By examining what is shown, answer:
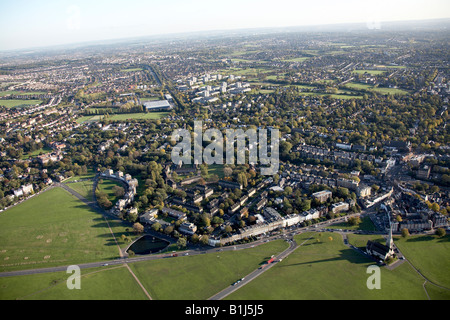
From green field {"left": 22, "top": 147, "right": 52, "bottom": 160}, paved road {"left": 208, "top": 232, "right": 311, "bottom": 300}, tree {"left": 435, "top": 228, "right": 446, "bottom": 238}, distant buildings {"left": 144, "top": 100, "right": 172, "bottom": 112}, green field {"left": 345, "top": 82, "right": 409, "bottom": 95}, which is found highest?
green field {"left": 345, "top": 82, "right": 409, "bottom": 95}

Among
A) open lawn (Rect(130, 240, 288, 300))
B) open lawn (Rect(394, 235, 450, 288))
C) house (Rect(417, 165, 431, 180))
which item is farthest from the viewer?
house (Rect(417, 165, 431, 180))

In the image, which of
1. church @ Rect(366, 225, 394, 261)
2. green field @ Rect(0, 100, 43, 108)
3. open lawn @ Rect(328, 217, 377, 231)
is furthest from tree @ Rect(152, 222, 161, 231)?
green field @ Rect(0, 100, 43, 108)

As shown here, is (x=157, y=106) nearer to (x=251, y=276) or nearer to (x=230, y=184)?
(x=230, y=184)

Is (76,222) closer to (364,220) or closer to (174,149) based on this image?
(174,149)

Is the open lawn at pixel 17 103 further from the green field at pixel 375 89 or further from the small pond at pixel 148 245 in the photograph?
the green field at pixel 375 89

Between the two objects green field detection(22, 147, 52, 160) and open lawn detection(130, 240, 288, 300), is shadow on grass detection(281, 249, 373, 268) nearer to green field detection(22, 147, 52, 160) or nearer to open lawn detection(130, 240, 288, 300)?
open lawn detection(130, 240, 288, 300)

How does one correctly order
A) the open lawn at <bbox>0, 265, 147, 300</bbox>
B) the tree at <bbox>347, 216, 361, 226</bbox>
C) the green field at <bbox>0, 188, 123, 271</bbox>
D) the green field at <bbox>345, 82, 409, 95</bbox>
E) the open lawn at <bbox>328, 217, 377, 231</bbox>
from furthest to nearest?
the green field at <bbox>345, 82, 409, 95</bbox>
the tree at <bbox>347, 216, 361, 226</bbox>
the open lawn at <bbox>328, 217, 377, 231</bbox>
the green field at <bbox>0, 188, 123, 271</bbox>
the open lawn at <bbox>0, 265, 147, 300</bbox>
